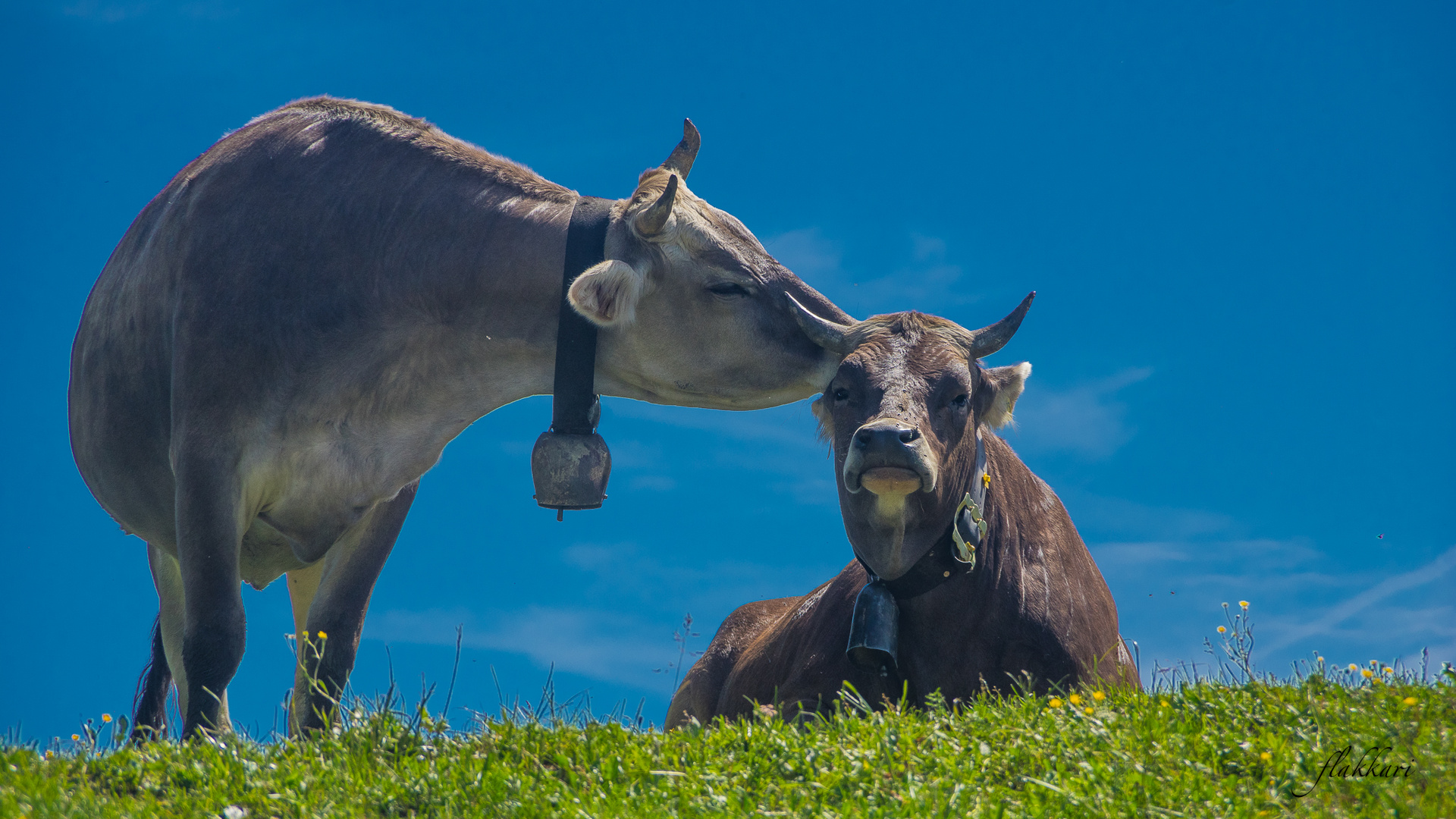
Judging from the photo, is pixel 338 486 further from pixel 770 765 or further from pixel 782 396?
pixel 770 765

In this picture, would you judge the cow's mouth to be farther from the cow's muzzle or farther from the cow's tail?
the cow's tail

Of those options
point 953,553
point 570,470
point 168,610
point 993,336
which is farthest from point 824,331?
point 168,610

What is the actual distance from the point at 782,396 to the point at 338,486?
249 centimetres

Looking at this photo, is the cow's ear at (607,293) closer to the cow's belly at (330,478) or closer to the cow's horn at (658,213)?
the cow's horn at (658,213)

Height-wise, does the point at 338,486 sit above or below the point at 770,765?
above

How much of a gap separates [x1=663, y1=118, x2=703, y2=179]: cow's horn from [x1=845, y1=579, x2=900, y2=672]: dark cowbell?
312cm

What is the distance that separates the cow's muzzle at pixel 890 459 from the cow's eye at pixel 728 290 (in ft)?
4.75

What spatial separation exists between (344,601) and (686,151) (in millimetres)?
3480

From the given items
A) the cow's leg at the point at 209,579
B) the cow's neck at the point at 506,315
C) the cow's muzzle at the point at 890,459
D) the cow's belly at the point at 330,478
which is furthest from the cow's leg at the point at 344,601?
the cow's muzzle at the point at 890,459

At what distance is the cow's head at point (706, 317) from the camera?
6926mm

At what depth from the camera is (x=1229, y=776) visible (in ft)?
12.0

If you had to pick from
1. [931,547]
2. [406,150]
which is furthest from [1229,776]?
[406,150]

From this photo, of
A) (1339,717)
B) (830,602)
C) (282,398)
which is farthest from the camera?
(830,602)

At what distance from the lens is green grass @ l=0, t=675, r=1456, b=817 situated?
137 inches
